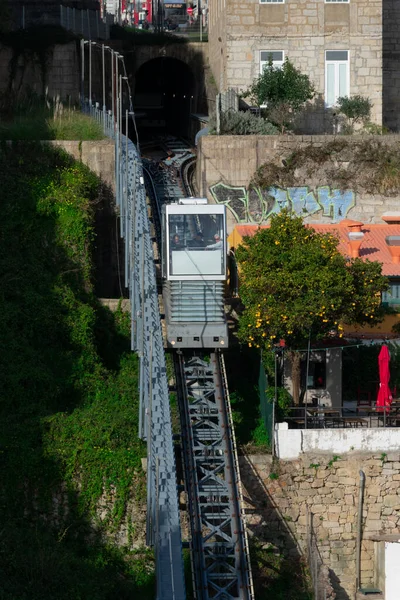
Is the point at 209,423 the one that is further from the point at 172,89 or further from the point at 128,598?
the point at 172,89

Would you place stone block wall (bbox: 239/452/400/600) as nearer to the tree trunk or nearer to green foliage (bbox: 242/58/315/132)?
the tree trunk

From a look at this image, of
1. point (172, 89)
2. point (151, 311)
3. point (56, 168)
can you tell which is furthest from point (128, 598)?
point (172, 89)

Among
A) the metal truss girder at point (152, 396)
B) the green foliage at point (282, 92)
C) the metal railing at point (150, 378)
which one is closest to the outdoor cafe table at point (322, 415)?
the metal railing at point (150, 378)

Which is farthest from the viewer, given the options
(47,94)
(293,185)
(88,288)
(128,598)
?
(47,94)

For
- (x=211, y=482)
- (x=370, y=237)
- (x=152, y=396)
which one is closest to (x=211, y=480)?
(x=211, y=482)

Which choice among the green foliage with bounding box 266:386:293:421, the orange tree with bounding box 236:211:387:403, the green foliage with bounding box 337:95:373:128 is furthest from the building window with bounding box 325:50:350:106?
the green foliage with bounding box 266:386:293:421

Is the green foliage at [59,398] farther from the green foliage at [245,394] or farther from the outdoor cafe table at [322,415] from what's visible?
the outdoor cafe table at [322,415]
